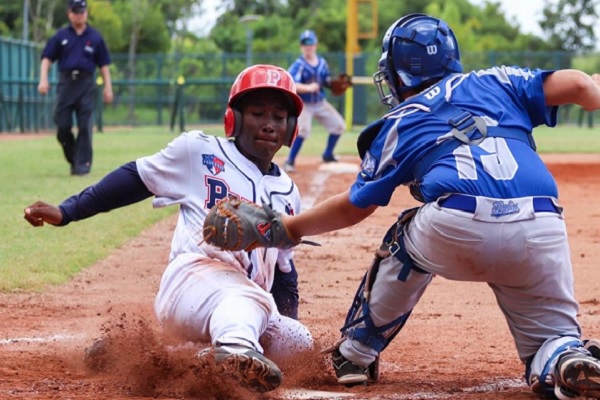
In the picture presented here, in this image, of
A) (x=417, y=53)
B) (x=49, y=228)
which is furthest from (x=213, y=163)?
(x=49, y=228)

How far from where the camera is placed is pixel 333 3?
55.1 metres

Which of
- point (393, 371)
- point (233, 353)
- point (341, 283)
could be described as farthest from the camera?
point (341, 283)

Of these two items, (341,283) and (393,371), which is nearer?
(393,371)

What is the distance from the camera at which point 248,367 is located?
12.3ft

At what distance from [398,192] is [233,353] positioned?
990 cm

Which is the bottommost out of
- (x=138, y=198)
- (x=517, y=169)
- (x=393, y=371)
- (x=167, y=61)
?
(x=167, y=61)

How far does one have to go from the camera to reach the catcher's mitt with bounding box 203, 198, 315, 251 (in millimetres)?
3990

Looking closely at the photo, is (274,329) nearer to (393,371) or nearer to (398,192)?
(393,371)

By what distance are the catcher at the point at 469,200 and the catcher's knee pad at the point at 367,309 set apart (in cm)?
1

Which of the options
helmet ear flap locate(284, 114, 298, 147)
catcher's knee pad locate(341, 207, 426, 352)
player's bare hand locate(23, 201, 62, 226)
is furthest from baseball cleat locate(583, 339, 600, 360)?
player's bare hand locate(23, 201, 62, 226)

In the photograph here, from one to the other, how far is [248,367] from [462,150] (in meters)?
1.06

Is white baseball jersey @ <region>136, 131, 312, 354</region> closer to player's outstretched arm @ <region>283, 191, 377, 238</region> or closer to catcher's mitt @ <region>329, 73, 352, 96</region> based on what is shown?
player's outstretched arm @ <region>283, 191, 377, 238</region>

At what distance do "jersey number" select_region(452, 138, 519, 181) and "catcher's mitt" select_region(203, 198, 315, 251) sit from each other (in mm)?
695

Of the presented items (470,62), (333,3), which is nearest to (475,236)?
(470,62)
